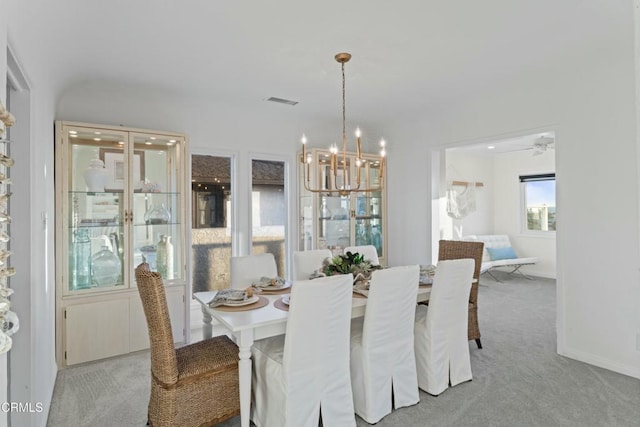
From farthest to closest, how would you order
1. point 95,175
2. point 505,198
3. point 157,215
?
point 505,198
point 157,215
point 95,175

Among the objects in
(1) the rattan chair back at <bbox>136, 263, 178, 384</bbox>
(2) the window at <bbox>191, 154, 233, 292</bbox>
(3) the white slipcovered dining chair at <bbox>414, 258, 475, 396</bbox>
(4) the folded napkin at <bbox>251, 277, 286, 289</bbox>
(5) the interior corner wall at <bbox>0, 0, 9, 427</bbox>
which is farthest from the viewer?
(2) the window at <bbox>191, 154, 233, 292</bbox>

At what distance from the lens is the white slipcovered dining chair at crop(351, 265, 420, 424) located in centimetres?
230

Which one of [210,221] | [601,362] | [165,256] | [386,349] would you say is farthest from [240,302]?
[601,362]

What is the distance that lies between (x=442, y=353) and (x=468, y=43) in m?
2.27

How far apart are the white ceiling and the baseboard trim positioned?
251 cm

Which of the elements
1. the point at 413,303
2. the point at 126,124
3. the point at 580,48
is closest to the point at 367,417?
the point at 413,303

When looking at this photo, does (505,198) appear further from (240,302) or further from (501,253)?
(240,302)

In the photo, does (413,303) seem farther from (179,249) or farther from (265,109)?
(265,109)

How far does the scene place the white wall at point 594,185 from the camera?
2941mm

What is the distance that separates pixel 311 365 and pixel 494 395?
144cm

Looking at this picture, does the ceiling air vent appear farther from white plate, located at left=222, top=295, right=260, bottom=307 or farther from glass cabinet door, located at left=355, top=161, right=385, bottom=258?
white plate, located at left=222, top=295, right=260, bottom=307

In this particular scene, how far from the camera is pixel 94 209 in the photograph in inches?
134

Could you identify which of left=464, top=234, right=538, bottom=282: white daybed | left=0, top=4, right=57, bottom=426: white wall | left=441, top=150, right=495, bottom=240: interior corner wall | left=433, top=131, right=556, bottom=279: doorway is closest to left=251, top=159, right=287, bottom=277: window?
left=0, top=4, right=57, bottom=426: white wall

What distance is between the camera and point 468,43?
2.75 meters
